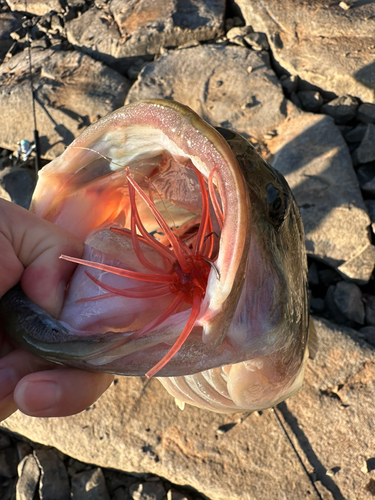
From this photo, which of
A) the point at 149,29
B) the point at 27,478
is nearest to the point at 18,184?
the point at 149,29

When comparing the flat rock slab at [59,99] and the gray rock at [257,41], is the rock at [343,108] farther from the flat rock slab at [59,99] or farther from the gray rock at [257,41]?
the flat rock slab at [59,99]

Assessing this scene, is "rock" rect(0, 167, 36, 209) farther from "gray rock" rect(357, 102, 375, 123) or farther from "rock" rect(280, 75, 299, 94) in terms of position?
"gray rock" rect(357, 102, 375, 123)

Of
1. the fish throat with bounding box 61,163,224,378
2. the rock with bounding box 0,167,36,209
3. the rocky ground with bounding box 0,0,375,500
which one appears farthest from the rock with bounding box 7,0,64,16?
the fish throat with bounding box 61,163,224,378

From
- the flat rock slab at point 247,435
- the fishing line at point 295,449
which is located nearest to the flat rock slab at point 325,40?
the flat rock slab at point 247,435

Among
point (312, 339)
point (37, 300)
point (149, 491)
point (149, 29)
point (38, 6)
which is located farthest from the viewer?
point (38, 6)

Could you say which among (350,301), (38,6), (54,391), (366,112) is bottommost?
(350,301)

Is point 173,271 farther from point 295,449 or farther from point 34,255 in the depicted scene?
point 295,449
